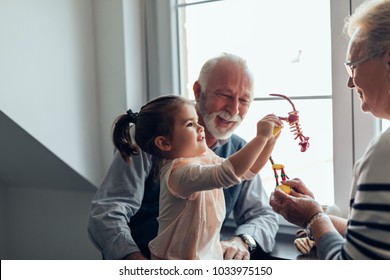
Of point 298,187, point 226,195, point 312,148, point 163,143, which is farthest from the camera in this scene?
point 312,148

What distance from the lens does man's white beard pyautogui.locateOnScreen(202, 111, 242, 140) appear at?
1.31 meters

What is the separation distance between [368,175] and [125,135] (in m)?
0.67

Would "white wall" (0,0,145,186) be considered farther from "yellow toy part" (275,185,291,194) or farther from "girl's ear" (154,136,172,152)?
"yellow toy part" (275,185,291,194)

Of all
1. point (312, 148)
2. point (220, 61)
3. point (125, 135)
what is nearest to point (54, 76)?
point (125, 135)

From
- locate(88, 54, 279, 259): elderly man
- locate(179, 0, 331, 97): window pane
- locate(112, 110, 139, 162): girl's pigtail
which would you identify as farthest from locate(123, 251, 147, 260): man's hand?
locate(179, 0, 331, 97): window pane

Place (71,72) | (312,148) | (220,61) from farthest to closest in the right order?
(71,72)
(312,148)
(220,61)

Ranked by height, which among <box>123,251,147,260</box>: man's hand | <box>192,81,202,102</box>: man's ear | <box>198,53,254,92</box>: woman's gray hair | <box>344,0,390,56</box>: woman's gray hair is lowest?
<box>123,251,147,260</box>: man's hand

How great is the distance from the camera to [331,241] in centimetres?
103

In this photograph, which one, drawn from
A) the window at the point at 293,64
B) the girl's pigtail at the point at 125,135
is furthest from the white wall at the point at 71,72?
the girl's pigtail at the point at 125,135

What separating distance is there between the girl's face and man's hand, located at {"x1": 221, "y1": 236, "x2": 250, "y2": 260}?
0.34m

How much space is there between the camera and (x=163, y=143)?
113 centimetres

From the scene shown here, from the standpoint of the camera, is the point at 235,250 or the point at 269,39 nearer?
the point at 235,250

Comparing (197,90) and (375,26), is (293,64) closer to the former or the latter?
(197,90)

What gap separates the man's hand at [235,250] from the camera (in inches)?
51.0
